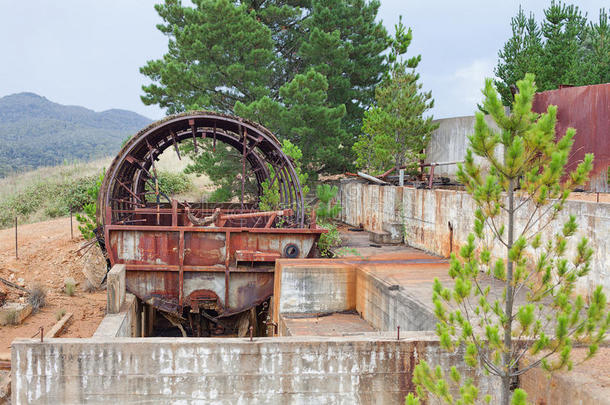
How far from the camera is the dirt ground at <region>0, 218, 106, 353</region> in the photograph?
11734 millimetres

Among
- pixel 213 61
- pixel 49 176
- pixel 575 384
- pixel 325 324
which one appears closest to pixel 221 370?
pixel 325 324

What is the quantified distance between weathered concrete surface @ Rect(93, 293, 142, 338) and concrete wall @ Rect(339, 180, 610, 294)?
7328mm

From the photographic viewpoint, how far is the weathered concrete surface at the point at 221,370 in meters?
7.35

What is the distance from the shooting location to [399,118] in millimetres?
18797

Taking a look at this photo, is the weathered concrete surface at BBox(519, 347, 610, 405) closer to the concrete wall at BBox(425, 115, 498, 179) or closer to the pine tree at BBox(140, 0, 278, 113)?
the concrete wall at BBox(425, 115, 498, 179)

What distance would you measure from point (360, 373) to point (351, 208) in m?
13.2

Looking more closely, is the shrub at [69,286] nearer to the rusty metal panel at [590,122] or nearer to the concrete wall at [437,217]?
the concrete wall at [437,217]

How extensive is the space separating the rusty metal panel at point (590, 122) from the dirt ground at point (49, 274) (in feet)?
42.1

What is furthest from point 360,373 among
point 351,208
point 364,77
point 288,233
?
point 364,77

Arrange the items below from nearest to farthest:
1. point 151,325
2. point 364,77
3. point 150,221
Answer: point 151,325, point 150,221, point 364,77

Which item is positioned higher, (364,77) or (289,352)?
(364,77)

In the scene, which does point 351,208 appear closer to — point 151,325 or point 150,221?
point 150,221

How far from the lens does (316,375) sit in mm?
7430

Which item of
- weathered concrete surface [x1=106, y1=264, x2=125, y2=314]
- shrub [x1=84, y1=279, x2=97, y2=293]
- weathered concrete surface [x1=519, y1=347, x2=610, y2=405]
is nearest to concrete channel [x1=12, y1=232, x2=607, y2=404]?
weathered concrete surface [x1=519, y1=347, x2=610, y2=405]
